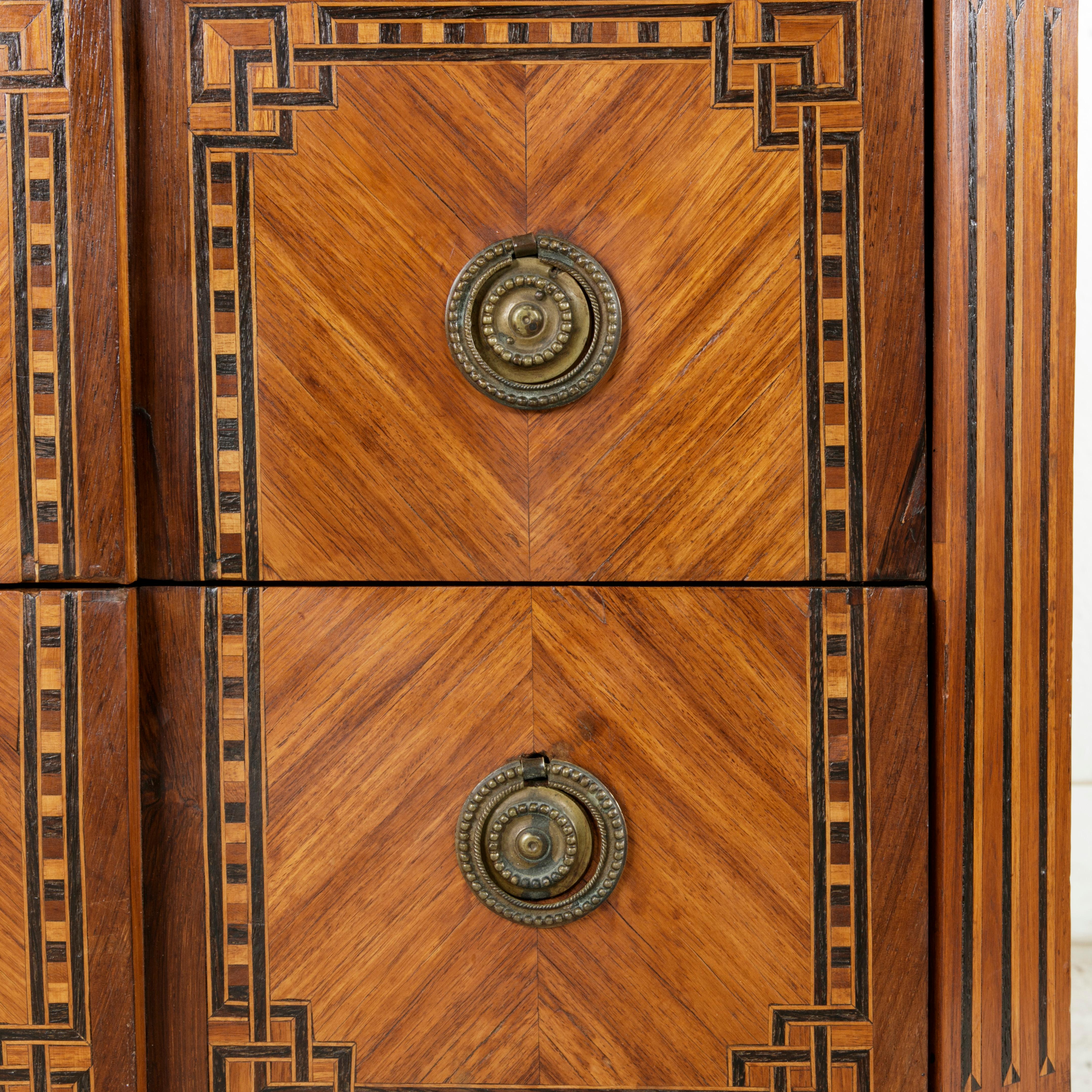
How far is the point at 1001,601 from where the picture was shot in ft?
1.45

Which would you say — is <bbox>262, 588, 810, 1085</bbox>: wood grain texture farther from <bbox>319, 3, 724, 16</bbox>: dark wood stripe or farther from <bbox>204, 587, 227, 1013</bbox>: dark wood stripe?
<bbox>319, 3, 724, 16</bbox>: dark wood stripe

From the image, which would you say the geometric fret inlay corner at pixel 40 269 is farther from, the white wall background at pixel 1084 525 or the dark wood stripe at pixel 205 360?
the white wall background at pixel 1084 525

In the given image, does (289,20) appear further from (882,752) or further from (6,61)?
(882,752)

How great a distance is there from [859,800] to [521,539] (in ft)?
0.80

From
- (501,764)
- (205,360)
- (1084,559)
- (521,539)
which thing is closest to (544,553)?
(521,539)

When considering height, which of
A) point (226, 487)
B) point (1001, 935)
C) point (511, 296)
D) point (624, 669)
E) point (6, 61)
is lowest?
point (1001, 935)

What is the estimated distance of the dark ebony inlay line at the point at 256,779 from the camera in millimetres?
471

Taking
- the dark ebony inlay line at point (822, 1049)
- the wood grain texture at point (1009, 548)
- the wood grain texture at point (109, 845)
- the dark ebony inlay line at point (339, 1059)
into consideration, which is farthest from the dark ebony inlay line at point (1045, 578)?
A: the wood grain texture at point (109, 845)

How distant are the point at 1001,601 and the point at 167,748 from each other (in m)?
0.48

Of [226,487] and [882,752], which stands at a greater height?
[226,487]

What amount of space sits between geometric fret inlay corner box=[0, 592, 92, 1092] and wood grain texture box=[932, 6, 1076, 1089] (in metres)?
0.48

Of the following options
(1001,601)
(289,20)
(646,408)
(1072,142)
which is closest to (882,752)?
(1001,601)

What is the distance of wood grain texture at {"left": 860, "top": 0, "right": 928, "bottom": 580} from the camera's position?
1.51 feet

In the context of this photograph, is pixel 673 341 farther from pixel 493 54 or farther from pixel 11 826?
pixel 11 826
